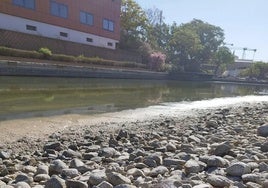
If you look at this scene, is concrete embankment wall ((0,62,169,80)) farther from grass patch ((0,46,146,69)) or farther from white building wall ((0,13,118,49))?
white building wall ((0,13,118,49))

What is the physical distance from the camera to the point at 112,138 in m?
6.38

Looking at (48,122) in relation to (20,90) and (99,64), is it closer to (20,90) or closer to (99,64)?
(20,90)

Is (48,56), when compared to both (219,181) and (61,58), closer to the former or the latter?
(61,58)

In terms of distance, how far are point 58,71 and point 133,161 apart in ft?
56.0

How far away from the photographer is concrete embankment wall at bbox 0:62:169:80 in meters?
17.8

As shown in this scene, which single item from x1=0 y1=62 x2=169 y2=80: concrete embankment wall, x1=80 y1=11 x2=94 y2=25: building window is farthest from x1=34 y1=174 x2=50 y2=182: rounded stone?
x1=80 y1=11 x2=94 y2=25: building window

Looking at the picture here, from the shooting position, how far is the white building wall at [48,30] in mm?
25594

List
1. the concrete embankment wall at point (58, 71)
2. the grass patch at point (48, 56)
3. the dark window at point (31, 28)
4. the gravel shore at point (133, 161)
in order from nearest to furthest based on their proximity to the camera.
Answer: the gravel shore at point (133, 161)
the concrete embankment wall at point (58, 71)
the grass patch at point (48, 56)
the dark window at point (31, 28)

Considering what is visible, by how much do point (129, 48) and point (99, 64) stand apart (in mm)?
11111

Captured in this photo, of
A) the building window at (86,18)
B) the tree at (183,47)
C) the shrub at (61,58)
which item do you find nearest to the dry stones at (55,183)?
the shrub at (61,58)

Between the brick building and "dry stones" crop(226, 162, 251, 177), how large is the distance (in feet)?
75.0

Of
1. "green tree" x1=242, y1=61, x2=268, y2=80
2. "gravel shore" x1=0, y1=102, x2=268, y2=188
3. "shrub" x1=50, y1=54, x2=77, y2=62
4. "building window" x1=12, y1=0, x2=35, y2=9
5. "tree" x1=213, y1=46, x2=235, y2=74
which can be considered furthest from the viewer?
"tree" x1=213, y1=46, x2=235, y2=74

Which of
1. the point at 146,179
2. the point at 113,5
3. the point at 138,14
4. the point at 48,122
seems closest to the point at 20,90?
the point at 48,122

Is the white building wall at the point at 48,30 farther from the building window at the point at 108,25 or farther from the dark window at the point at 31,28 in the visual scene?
the building window at the point at 108,25
